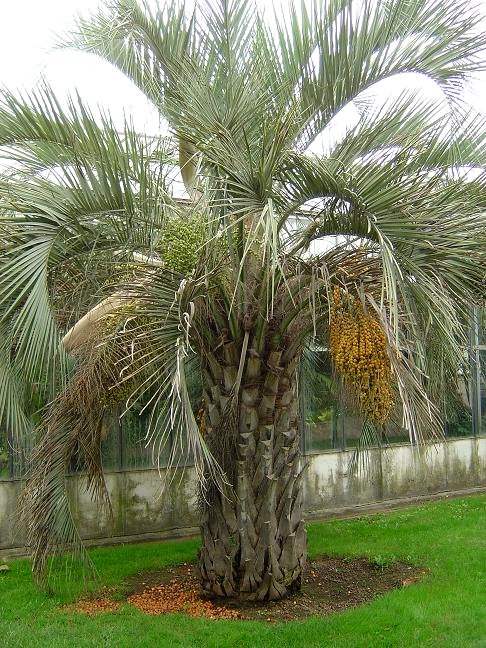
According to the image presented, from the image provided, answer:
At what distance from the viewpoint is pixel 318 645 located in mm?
5027

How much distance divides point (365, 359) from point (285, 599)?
8.82ft

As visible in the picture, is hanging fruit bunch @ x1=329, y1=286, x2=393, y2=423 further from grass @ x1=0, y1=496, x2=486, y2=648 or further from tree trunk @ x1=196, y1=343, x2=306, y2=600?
grass @ x1=0, y1=496, x2=486, y2=648

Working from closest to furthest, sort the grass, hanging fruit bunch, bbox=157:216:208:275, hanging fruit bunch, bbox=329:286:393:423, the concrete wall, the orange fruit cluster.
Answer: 1. hanging fruit bunch, bbox=329:286:393:423
2. hanging fruit bunch, bbox=157:216:208:275
3. the grass
4. the orange fruit cluster
5. the concrete wall

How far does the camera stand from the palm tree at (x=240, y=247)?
428 centimetres

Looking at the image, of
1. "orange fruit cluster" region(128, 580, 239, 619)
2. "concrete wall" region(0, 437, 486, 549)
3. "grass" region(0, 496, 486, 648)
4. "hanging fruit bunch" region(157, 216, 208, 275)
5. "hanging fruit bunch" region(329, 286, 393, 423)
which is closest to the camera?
"hanging fruit bunch" region(329, 286, 393, 423)

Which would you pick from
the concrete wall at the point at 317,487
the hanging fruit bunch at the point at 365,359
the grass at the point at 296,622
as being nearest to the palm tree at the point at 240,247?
the hanging fruit bunch at the point at 365,359

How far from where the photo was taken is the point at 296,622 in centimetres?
544

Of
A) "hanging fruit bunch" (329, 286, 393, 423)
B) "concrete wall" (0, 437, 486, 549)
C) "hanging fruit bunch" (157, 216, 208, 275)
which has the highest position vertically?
"hanging fruit bunch" (157, 216, 208, 275)

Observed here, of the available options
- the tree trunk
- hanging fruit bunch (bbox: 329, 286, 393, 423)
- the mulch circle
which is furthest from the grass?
hanging fruit bunch (bbox: 329, 286, 393, 423)

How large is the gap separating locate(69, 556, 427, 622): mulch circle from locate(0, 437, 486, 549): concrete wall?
3.48ft

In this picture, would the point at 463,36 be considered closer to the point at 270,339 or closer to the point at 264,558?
the point at 270,339

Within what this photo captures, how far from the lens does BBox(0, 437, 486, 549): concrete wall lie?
843cm

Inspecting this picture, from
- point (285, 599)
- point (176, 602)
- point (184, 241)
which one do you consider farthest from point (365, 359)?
point (176, 602)

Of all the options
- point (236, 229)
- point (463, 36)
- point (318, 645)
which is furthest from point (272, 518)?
point (463, 36)
